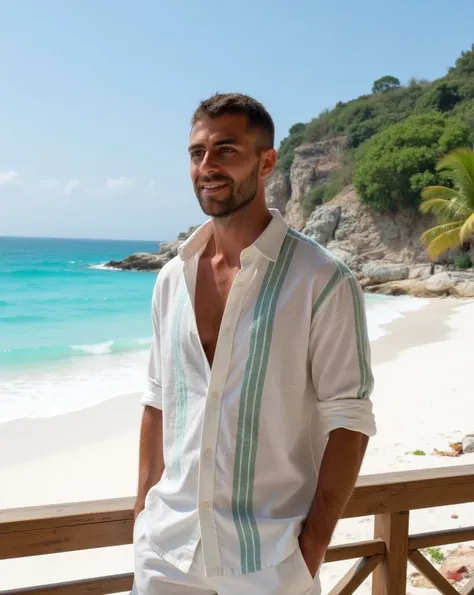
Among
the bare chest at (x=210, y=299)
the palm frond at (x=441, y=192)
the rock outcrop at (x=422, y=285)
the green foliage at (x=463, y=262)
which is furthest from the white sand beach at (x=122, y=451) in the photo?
the green foliage at (x=463, y=262)

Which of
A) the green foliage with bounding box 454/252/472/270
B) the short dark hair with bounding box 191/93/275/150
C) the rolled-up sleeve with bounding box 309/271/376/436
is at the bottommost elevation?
the green foliage with bounding box 454/252/472/270

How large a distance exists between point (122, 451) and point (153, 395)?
5.88m

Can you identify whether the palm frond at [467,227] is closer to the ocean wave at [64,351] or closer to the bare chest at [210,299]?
the ocean wave at [64,351]

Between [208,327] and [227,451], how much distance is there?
0.93 ft

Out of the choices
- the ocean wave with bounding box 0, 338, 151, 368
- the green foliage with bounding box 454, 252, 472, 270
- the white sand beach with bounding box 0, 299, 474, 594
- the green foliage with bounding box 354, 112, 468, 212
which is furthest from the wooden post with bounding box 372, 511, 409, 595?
the green foliage with bounding box 354, 112, 468, 212

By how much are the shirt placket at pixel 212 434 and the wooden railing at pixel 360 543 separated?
1.05 feet

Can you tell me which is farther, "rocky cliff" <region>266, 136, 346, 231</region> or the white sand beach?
"rocky cliff" <region>266, 136, 346, 231</region>

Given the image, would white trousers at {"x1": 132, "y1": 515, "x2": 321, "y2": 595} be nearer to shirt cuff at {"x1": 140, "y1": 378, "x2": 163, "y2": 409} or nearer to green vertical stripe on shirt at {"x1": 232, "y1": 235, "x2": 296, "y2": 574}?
green vertical stripe on shirt at {"x1": 232, "y1": 235, "x2": 296, "y2": 574}

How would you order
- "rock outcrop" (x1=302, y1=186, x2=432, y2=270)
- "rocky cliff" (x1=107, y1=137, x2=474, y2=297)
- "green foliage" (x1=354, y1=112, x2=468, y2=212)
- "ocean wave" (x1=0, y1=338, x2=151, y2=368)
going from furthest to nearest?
"rock outcrop" (x1=302, y1=186, x2=432, y2=270), "green foliage" (x1=354, y1=112, x2=468, y2=212), "rocky cliff" (x1=107, y1=137, x2=474, y2=297), "ocean wave" (x1=0, y1=338, x2=151, y2=368)

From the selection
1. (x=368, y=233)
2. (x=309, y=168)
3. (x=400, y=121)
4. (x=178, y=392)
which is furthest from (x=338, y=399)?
(x=309, y=168)

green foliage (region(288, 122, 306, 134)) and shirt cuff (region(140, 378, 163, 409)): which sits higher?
green foliage (region(288, 122, 306, 134))

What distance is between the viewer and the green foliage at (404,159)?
33.2 meters

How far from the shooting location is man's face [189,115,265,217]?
4.61ft

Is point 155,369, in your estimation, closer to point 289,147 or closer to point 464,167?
point 464,167
